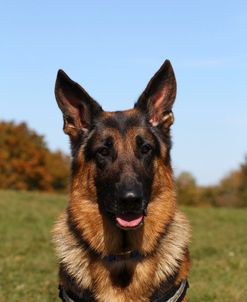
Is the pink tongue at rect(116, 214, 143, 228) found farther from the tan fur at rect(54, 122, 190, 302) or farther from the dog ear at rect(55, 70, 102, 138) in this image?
the dog ear at rect(55, 70, 102, 138)

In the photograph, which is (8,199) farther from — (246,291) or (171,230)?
(171,230)

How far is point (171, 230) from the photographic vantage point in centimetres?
589

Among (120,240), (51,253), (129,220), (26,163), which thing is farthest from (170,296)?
(26,163)

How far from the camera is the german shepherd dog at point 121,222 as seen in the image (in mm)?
5543

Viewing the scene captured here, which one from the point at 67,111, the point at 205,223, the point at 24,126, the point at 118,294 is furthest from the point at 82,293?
the point at 24,126

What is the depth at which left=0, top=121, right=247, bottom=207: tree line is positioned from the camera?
73000 millimetres

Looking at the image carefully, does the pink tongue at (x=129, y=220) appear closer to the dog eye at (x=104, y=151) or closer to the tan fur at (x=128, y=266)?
the tan fur at (x=128, y=266)

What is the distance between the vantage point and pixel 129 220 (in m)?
5.48

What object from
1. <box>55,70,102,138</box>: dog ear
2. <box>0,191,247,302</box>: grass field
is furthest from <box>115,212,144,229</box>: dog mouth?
<box>0,191,247,302</box>: grass field

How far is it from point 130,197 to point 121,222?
350 mm

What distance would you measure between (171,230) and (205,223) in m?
18.9

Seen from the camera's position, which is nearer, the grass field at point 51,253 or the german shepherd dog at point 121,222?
the german shepherd dog at point 121,222

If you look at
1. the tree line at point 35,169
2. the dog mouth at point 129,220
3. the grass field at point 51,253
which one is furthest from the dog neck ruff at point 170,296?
the tree line at point 35,169

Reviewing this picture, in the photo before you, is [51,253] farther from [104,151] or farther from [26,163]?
[26,163]
